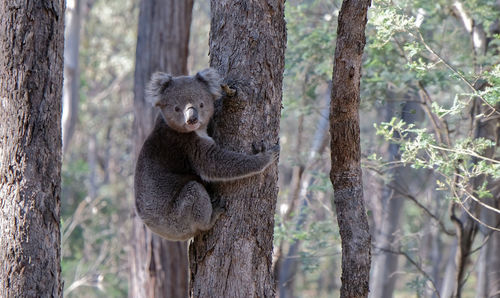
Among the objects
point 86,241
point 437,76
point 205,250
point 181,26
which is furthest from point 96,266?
point 205,250

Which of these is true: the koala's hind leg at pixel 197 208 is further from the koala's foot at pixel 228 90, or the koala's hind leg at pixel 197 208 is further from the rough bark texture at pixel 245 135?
the koala's foot at pixel 228 90

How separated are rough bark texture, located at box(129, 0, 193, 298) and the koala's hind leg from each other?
3.90m

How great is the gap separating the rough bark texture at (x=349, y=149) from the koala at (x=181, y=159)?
446 millimetres

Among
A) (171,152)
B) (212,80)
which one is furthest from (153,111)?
(212,80)

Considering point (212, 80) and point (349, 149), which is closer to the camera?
point (349, 149)

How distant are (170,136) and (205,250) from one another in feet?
3.68

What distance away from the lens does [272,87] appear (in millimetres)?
3455

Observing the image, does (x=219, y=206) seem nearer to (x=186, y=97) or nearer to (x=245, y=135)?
(x=245, y=135)

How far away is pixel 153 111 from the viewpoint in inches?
313

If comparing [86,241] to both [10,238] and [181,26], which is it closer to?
[181,26]

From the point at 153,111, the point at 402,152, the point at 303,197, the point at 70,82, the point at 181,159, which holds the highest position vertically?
the point at 70,82

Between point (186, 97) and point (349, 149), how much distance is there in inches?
49.2

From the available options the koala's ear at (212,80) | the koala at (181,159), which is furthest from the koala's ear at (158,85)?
the koala's ear at (212,80)

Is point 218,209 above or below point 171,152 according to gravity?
below
